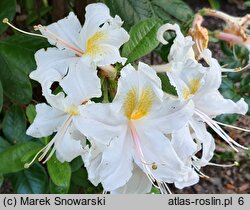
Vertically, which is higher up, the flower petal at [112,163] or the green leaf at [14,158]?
the flower petal at [112,163]

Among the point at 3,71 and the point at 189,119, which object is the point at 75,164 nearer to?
the point at 3,71

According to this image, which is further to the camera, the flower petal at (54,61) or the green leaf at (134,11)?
the green leaf at (134,11)

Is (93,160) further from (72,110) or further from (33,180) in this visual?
(33,180)

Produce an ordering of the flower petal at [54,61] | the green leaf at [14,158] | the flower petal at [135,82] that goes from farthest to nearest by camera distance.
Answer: the green leaf at [14,158], the flower petal at [54,61], the flower petal at [135,82]

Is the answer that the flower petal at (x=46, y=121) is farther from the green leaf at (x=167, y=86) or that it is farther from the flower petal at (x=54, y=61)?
the green leaf at (x=167, y=86)

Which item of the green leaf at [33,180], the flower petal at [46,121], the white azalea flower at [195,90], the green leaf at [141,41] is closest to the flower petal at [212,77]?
the white azalea flower at [195,90]

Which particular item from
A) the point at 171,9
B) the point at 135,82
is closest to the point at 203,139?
the point at 135,82

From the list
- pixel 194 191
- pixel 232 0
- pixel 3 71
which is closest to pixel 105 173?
Result: pixel 3 71
